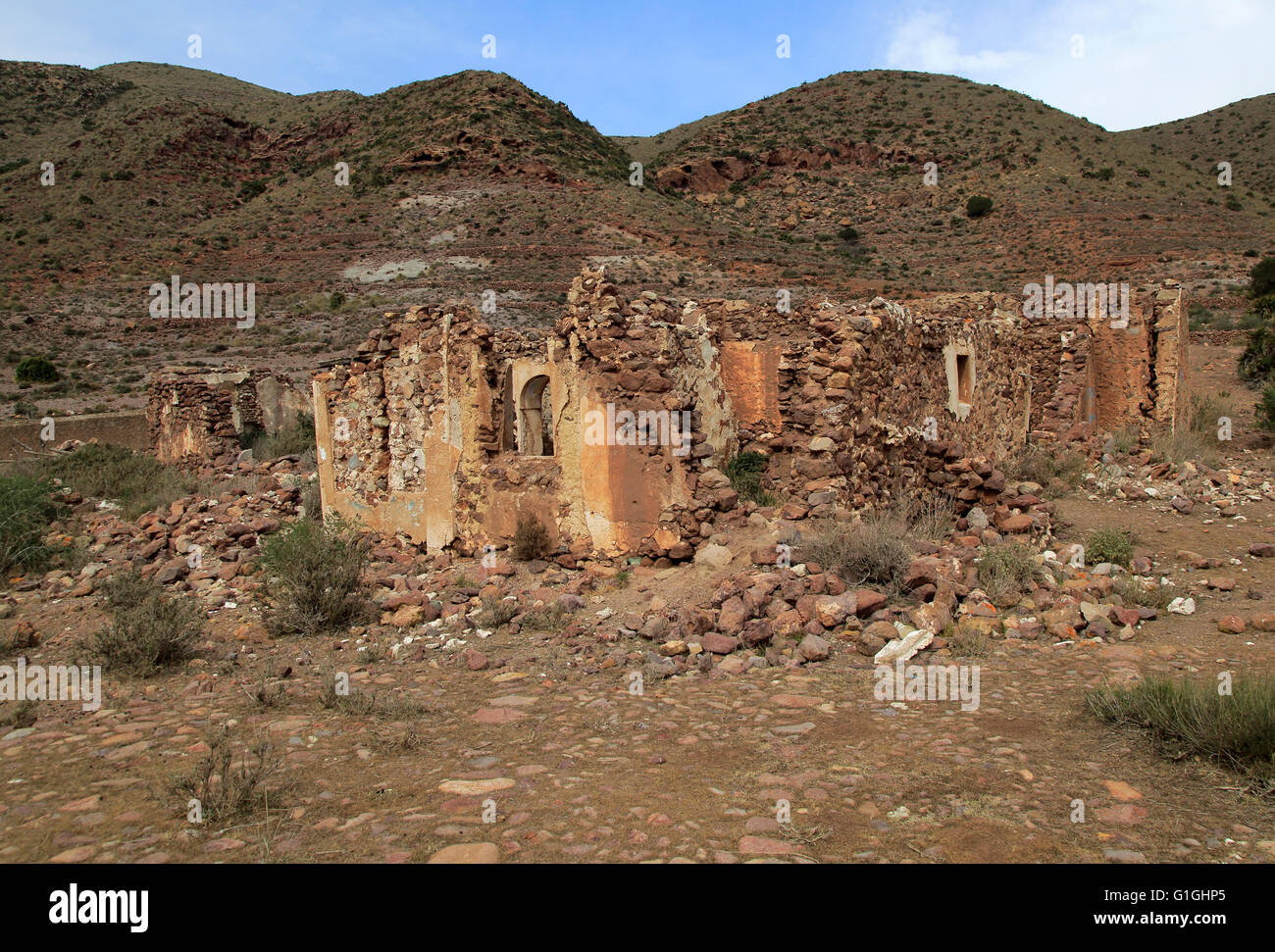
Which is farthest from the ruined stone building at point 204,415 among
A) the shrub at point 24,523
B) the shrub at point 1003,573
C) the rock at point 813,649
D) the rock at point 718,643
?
the shrub at point 1003,573

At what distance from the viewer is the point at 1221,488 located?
34.7ft

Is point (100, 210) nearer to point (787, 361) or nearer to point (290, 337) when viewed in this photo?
point (290, 337)

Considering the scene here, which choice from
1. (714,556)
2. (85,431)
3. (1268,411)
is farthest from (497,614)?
(1268,411)

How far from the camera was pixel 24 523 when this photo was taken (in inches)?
382

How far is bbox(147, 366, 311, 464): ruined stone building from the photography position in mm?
15461

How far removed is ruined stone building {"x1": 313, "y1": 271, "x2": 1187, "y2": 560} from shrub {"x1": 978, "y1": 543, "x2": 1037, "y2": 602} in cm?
169

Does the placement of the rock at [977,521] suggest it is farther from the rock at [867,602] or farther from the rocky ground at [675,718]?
the rock at [867,602]

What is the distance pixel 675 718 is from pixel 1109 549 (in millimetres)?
5167

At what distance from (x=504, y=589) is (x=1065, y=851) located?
A: 5479 mm

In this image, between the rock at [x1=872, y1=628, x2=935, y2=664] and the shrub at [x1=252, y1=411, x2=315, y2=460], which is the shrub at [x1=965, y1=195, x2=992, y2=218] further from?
the rock at [x1=872, y1=628, x2=935, y2=664]

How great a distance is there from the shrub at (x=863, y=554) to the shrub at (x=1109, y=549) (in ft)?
6.91

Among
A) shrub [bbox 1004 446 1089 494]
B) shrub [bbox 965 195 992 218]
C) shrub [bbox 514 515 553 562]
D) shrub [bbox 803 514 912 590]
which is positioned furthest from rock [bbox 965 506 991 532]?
shrub [bbox 965 195 992 218]

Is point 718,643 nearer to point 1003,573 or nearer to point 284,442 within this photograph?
point 1003,573

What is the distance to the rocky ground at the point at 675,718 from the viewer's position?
10.2 ft
